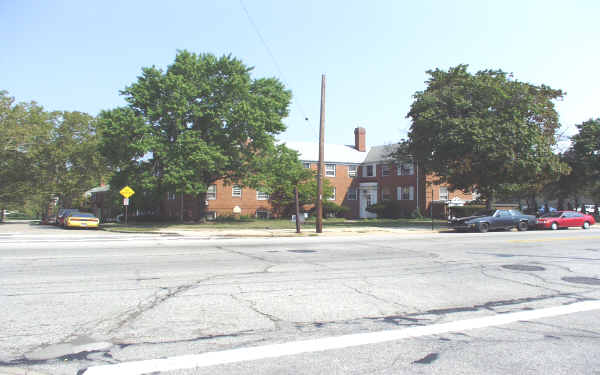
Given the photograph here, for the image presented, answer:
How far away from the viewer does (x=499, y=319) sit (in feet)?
18.5

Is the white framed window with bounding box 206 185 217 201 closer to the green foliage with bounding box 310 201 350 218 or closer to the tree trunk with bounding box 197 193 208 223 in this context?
the tree trunk with bounding box 197 193 208 223

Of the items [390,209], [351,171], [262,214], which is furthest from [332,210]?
[262,214]

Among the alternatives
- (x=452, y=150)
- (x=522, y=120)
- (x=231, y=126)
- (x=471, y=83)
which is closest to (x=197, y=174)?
(x=231, y=126)

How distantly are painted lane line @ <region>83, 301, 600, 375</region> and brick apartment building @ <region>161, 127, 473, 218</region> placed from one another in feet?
124

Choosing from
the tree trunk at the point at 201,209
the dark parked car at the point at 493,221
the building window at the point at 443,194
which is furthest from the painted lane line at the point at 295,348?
the building window at the point at 443,194

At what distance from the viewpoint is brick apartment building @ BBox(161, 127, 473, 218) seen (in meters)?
44.7

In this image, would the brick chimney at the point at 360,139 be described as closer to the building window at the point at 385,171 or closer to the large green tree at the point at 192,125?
the building window at the point at 385,171

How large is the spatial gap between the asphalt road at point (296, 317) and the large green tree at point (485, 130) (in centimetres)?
1845

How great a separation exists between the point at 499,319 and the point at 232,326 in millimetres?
3563

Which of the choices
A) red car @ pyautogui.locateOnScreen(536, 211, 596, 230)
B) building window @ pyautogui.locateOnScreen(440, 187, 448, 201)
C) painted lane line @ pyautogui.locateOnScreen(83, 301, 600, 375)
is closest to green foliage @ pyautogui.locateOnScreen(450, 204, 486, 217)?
building window @ pyautogui.locateOnScreen(440, 187, 448, 201)

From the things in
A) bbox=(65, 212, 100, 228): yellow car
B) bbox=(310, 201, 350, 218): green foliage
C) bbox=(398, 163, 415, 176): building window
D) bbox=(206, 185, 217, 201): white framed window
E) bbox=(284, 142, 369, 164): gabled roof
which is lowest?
bbox=(65, 212, 100, 228): yellow car

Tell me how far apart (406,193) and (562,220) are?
20.8m

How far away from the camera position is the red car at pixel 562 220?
2705 cm

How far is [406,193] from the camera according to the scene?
4769cm
